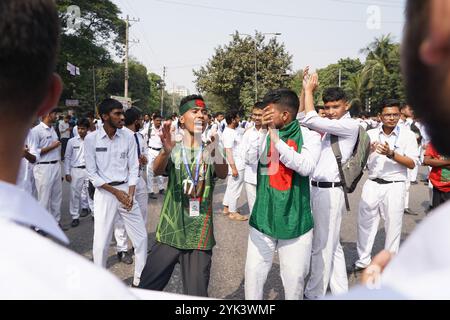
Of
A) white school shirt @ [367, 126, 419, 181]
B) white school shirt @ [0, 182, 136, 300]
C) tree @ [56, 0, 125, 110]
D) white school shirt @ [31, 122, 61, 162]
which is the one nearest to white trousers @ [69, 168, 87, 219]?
white school shirt @ [31, 122, 61, 162]

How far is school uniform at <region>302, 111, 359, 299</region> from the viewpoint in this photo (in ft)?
12.6

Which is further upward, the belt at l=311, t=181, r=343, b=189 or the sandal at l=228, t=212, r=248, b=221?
the belt at l=311, t=181, r=343, b=189

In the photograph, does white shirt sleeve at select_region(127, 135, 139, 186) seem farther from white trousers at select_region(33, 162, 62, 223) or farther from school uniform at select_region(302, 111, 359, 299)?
white trousers at select_region(33, 162, 62, 223)

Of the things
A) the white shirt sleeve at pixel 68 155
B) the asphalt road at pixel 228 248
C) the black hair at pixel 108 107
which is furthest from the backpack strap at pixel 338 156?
the white shirt sleeve at pixel 68 155

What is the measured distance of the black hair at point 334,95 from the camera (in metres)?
4.26

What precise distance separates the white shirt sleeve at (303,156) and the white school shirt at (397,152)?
182cm

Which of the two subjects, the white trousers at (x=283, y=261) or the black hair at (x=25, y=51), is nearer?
the black hair at (x=25, y=51)

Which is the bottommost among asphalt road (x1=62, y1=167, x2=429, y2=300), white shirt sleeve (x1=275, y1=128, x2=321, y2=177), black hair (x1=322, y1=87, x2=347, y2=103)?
asphalt road (x1=62, y1=167, x2=429, y2=300)

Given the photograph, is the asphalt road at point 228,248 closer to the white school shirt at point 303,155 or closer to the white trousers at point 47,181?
the white trousers at point 47,181

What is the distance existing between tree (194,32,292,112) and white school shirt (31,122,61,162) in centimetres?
2426

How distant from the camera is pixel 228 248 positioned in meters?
5.44

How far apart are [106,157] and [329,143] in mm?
2393
